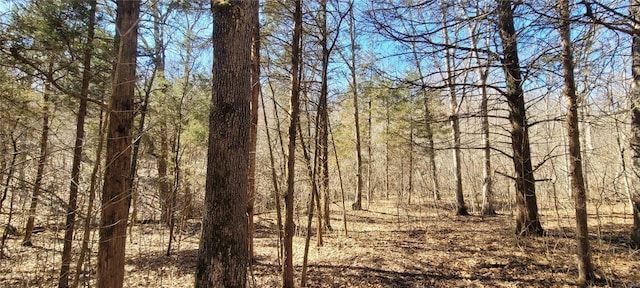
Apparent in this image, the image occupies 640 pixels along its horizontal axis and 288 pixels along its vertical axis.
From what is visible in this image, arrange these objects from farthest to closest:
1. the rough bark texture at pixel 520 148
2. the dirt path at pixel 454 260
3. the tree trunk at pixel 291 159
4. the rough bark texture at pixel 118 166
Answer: the rough bark texture at pixel 520 148 < the dirt path at pixel 454 260 < the tree trunk at pixel 291 159 < the rough bark texture at pixel 118 166

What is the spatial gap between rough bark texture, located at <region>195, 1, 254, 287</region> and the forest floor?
3.92 ft

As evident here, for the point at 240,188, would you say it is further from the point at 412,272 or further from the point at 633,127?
the point at 633,127

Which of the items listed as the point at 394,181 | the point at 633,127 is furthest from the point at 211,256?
the point at 394,181

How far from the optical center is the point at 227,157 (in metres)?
2.63

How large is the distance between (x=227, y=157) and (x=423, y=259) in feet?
15.9

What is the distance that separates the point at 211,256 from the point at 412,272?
406 centimetres

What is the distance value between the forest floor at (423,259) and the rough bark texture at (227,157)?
119 cm

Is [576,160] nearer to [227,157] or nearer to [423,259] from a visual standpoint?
[423,259]

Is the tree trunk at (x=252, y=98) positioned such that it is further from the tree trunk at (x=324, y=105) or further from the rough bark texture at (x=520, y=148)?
the rough bark texture at (x=520, y=148)

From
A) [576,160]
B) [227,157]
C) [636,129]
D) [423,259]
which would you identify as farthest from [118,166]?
[636,129]

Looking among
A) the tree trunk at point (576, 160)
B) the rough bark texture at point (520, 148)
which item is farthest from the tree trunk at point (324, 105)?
the rough bark texture at point (520, 148)

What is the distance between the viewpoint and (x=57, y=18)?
16.3ft

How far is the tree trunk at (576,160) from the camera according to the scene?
420cm

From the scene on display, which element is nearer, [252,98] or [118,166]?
[118,166]
